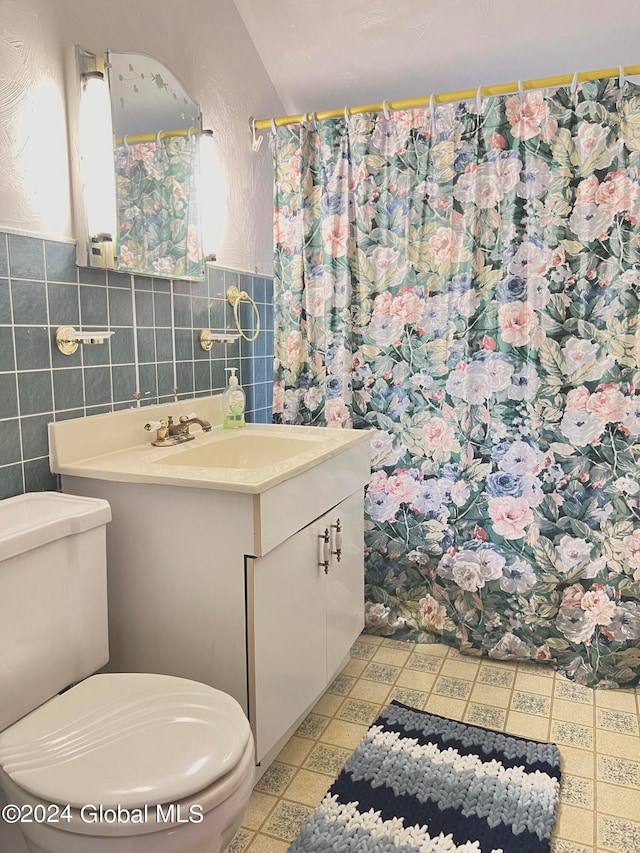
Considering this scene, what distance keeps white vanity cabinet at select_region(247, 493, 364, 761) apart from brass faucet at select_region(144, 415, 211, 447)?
493 mm

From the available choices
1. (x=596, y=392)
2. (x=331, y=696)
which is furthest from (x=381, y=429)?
(x=331, y=696)

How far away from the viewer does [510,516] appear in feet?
7.91

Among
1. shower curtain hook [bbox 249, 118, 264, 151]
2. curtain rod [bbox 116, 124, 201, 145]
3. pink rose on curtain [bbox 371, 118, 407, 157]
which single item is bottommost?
curtain rod [bbox 116, 124, 201, 145]

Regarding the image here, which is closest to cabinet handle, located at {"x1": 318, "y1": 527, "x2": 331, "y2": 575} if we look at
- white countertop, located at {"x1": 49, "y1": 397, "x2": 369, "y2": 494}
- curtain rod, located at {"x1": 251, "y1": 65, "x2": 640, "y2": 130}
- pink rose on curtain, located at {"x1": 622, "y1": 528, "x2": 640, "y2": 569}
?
white countertop, located at {"x1": 49, "y1": 397, "x2": 369, "y2": 494}

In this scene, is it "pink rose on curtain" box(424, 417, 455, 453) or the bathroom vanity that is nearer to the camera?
the bathroom vanity

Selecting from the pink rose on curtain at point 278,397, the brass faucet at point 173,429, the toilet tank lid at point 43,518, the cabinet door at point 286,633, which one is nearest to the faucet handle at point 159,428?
the brass faucet at point 173,429

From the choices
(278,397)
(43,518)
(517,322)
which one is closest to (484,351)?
(517,322)

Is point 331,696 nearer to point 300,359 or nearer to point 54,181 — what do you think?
point 300,359

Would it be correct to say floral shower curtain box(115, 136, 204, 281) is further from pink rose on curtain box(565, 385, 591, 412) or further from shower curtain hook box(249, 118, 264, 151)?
pink rose on curtain box(565, 385, 591, 412)

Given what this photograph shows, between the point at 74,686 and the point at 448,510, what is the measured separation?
1476mm

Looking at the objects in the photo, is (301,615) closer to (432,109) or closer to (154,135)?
(154,135)

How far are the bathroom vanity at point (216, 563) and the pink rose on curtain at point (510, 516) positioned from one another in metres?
0.74

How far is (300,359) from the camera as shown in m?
2.65

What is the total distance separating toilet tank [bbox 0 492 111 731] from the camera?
133 centimetres
